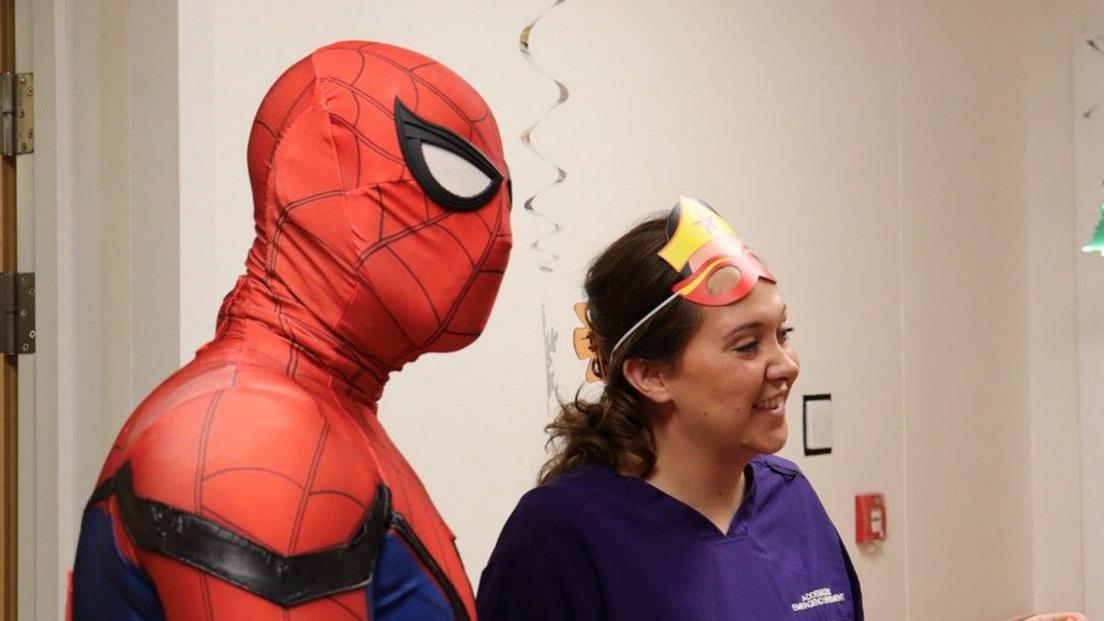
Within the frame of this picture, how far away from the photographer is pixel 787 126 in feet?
8.79

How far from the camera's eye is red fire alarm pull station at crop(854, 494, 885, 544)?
2861mm

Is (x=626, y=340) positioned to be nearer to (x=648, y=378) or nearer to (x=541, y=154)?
(x=648, y=378)

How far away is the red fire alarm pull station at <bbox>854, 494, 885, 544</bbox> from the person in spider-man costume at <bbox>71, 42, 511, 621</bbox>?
→ 79.5 inches

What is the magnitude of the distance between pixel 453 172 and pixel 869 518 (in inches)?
84.5

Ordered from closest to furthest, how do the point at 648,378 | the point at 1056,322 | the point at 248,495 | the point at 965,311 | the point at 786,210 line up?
1. the point at 248,495
2. the point at 648,378
3. the point at 786,210
4. the point at 965,311
5. the point at 1056,322

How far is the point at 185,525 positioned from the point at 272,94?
1.17ft

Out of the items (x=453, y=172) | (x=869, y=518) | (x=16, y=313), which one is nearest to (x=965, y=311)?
(x=869, y=518)

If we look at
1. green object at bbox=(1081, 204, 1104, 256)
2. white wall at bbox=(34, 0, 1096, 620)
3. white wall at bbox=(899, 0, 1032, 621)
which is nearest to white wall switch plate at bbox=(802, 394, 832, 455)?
white wall at bbox=(34, 0, 1096, 620)

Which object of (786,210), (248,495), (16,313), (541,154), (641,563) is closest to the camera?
(248,495)

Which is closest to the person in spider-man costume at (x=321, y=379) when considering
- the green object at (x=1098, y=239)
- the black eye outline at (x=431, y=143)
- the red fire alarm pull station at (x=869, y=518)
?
the black eye outline at (x=431, y=143)

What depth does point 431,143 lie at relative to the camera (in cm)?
97

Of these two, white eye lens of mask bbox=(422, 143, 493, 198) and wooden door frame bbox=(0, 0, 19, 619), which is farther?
wooden door frame bbox=(0, 0, 19, 619)

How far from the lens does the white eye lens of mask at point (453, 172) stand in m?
0.97

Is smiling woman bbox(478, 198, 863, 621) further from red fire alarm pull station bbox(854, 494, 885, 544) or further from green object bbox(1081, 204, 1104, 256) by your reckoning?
green object bbox(1081, 204, 1104, 256)
